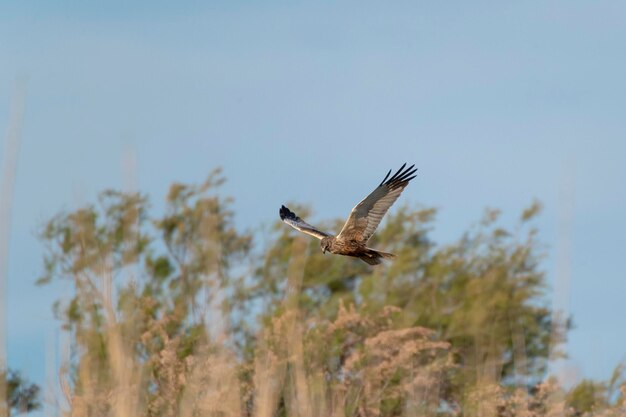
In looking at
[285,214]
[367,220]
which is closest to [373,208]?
[367,220]

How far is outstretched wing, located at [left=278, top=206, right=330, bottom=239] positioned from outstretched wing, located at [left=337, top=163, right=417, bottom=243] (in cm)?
53

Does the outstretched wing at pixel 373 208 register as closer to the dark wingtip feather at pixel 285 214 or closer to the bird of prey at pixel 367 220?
the bird of prey at pixel 367 220

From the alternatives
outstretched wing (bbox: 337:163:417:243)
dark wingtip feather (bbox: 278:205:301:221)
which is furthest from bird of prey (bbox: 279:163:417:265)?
dark wingtip feather (bbox: 278:205:301:221)

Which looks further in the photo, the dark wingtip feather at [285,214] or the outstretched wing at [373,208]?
the dark wingtip feather at [285,214]

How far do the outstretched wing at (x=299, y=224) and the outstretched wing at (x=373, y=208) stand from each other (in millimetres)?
526

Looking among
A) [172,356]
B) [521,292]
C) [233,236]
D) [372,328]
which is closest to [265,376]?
[172,356]

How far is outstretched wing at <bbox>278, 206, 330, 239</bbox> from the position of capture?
12.1 meters

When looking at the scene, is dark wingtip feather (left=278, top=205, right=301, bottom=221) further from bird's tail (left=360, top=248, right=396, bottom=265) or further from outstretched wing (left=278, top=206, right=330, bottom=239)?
bird's tail (left=360, top=248, right=396, bottom=265)

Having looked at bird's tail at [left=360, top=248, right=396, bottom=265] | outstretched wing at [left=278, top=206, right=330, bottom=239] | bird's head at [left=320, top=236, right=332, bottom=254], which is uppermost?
outstretched wing at [left=278, top=206, right=330, bottom=239]

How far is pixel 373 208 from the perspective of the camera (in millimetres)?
11602

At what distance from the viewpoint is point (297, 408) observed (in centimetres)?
947

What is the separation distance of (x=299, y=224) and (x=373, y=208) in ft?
3.92

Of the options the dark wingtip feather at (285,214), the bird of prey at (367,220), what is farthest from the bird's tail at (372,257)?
the dark wingtip feather at (285,214)

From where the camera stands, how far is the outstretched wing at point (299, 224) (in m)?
12.1
